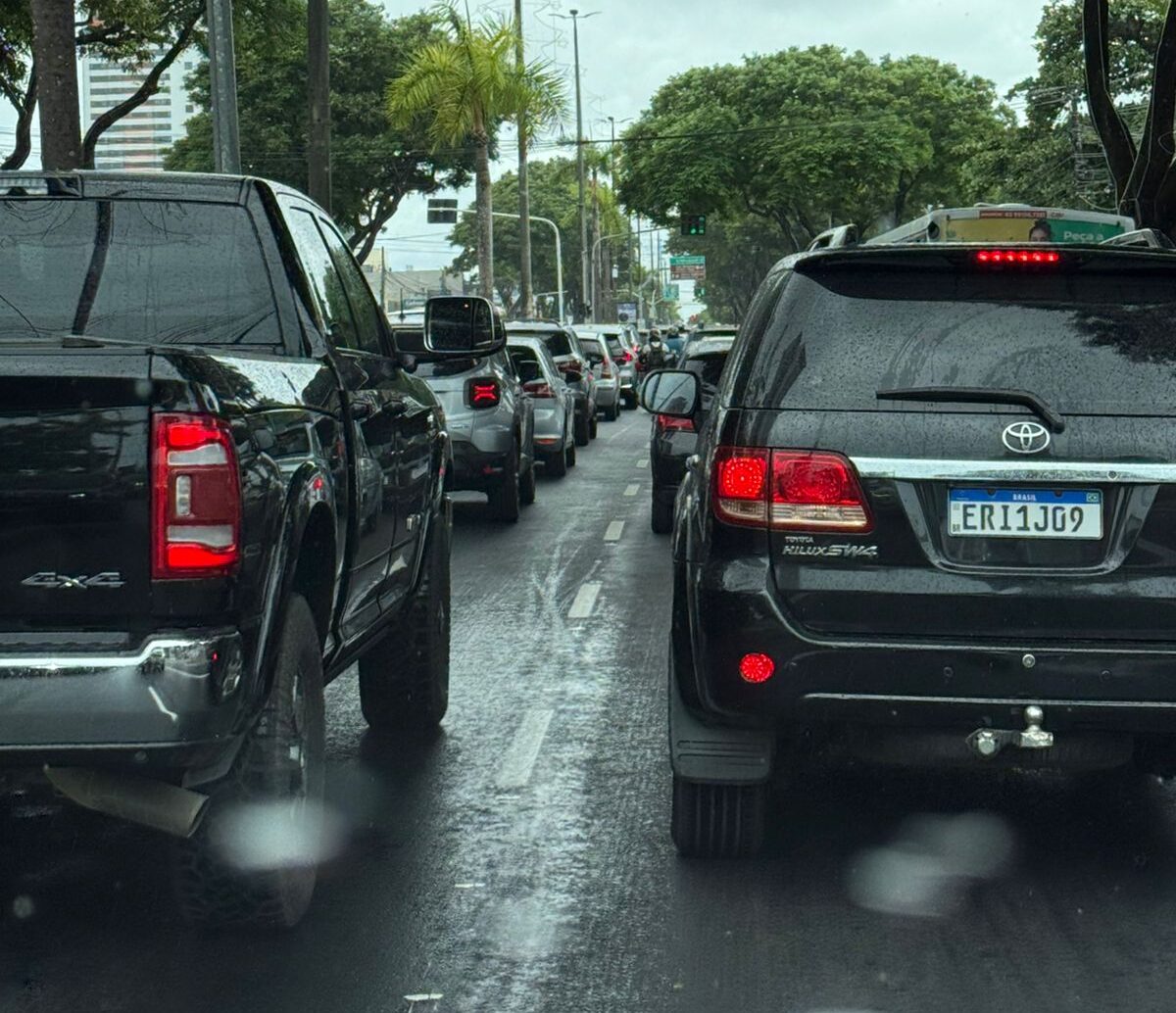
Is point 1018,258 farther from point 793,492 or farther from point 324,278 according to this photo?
point 324,278

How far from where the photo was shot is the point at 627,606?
1110 cm

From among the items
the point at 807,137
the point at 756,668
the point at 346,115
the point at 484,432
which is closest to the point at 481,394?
the point at 484,432

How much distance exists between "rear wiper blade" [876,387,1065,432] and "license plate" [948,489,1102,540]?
17 cm

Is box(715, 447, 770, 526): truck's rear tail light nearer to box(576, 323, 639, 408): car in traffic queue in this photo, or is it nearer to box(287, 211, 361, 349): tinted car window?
box(287, 211, 361, 349): tinted car window

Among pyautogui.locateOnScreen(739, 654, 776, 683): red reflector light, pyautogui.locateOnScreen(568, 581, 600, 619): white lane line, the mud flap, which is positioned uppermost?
pyautogui.locateOnScreen(739, 654, 776, 683): red reflector light

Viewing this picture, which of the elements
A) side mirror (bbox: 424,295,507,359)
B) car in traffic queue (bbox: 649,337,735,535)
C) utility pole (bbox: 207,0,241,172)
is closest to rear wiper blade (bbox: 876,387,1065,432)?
side mirror (bbox: 424,295,507,359)

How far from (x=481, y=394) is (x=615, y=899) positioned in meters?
11.0

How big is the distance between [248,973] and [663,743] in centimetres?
288

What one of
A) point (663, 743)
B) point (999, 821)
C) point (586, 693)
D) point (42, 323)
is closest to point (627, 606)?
point (586, 693)

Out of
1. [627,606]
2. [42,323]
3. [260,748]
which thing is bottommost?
[627,606]

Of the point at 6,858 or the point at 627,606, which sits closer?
the point at 6,858

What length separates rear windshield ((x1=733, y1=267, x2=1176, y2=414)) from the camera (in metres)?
4.93

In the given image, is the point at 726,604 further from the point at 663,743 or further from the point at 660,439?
the point at 660,439

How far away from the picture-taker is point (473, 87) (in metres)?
36.8
